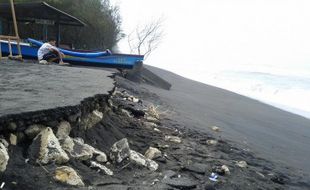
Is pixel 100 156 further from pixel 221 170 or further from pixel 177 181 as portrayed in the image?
pixel 221 170

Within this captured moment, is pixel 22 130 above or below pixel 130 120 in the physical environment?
above

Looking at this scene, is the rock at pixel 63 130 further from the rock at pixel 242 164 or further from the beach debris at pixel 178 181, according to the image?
the rock at pixel 242 164

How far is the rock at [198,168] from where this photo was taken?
231 inches

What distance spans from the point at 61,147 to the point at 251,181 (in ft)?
10.1

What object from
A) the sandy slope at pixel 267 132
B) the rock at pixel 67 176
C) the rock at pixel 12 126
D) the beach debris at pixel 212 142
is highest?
the rock at pixel 12 126

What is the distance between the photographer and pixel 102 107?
698 cm

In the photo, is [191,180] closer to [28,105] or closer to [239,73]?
[28,105]

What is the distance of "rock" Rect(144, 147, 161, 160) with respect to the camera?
19.8 feet

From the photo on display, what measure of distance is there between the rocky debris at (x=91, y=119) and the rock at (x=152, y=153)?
36.3 inches

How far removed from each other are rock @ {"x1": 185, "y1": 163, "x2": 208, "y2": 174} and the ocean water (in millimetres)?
19438

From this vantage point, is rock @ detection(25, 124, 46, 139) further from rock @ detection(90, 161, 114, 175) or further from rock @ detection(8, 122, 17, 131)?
rock @ detection(90, 161, 114, 175)

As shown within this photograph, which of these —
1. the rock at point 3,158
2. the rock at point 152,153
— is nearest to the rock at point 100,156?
the rock at point 152,153

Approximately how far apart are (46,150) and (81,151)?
615 mm

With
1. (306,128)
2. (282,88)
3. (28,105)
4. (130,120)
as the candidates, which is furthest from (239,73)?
(28,105)
